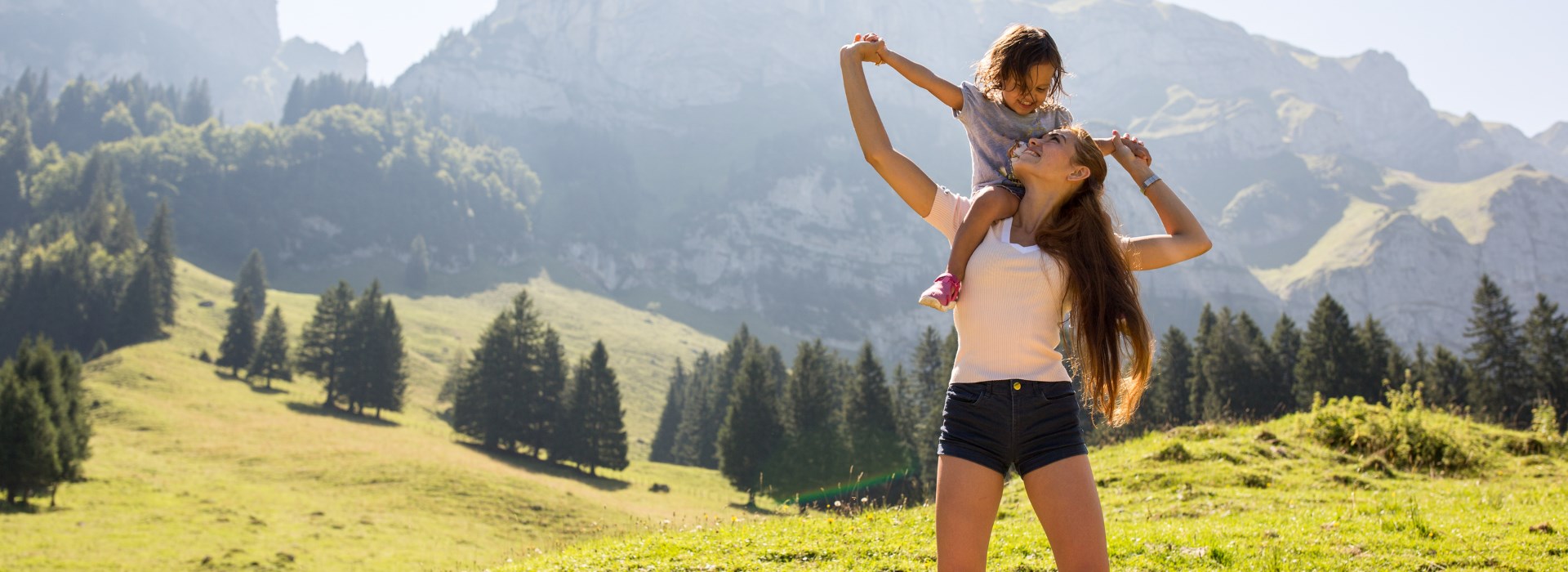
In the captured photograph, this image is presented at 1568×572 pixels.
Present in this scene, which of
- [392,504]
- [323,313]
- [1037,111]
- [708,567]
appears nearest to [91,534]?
[392,504]

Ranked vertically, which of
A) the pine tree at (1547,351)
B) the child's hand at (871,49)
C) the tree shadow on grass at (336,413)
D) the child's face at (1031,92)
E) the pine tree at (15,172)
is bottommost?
the tree shadow on grass at (336,413)

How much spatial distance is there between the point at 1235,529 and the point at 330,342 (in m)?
101

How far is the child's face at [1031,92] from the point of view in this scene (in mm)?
4297

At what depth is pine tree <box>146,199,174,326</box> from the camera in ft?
365

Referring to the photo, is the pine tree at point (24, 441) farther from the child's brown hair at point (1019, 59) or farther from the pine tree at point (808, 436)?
the child's brown hair at point (1019, 59)

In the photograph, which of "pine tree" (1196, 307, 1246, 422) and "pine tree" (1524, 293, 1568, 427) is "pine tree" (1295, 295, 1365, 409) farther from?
"pine tree" (1524, 293, 1568, 427)

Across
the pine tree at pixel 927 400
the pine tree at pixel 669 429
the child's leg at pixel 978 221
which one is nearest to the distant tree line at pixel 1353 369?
the pine tree at pixel 927 400

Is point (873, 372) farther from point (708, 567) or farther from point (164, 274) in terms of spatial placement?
point (164, 274)

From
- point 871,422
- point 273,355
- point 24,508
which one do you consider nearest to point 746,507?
point 871,422

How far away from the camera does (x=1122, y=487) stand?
47.2 ft

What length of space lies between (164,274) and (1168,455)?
140m

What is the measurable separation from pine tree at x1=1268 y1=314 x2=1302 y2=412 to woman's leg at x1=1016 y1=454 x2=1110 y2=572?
78.4m

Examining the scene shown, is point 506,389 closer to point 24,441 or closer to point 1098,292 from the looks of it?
point 24,441

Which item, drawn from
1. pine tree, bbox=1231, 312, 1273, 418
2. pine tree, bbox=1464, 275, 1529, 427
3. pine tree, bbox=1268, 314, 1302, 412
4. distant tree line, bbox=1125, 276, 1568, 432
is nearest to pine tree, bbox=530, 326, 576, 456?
distant tree line, bbox=1125, 276, 1568, 432
